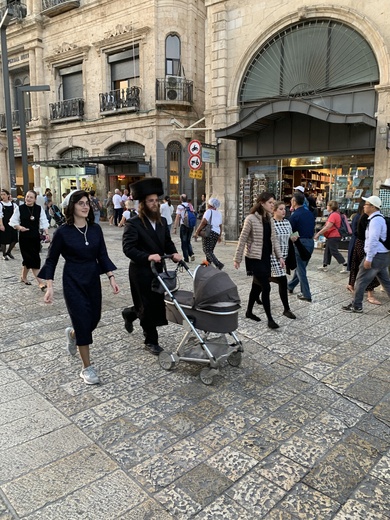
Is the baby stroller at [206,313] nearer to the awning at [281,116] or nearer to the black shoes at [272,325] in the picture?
the black shoes at [272,325]

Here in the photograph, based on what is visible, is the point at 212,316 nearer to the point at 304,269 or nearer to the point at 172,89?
the point at 304,269

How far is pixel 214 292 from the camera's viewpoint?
13.0 feet

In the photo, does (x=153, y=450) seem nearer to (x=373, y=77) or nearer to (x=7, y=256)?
(x=7, y=256)

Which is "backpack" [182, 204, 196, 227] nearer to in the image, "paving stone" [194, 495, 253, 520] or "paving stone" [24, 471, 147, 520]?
"paving stone" [24, 471, 147, 520]

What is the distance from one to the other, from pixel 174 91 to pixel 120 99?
117 inches

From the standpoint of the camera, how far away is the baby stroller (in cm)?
397

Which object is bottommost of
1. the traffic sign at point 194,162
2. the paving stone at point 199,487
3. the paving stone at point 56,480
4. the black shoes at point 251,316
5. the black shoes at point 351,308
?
the paving stone at point 199,487

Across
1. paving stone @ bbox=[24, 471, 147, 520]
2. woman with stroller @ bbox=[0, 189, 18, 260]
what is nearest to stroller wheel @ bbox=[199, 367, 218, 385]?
paving stone @ bbox=[24, 471, 147, 520]

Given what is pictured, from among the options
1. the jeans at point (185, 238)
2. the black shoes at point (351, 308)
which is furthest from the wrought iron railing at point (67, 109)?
the black shoes at point (351, 308)

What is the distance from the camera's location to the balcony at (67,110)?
22.7 m

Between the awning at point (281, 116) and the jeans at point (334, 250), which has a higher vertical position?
the awning at point (281, 116)

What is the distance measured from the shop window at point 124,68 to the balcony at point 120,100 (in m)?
0.65

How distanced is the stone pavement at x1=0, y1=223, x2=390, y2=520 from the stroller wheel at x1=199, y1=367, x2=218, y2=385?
8cm

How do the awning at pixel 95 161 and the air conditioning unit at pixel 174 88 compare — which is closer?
the air conditioning unit at pixel 174 88
